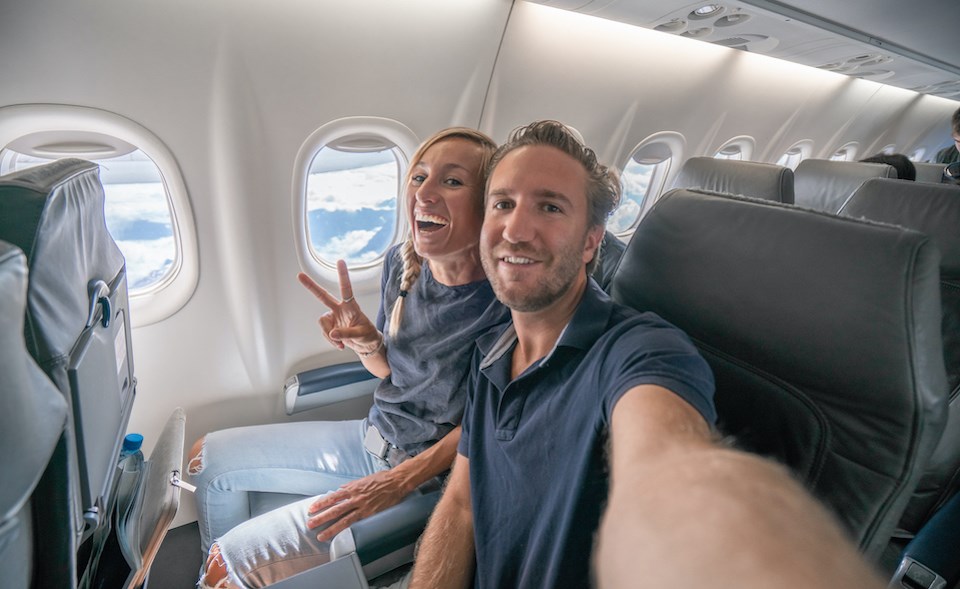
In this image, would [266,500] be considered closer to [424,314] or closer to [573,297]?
[424,314]

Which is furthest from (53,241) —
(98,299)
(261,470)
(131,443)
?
(261,470)

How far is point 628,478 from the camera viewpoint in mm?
608

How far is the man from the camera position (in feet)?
1.43

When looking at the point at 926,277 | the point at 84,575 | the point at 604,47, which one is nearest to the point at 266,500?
the point at 84,575

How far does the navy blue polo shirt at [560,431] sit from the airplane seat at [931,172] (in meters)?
5.04

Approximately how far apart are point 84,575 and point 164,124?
5.44 ft

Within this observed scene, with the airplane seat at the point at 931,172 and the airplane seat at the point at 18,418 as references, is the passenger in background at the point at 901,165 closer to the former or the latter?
the airplane seat at the point at 931,172

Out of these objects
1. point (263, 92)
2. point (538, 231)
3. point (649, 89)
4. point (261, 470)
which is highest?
point (649, 89)

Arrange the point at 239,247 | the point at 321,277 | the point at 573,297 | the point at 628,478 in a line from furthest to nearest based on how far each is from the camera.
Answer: the point at 321,277 → the point at 239,247 → the point at 573,297 → the point at 628,478

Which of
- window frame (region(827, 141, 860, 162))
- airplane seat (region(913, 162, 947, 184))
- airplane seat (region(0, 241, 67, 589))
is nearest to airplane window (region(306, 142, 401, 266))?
airplane seat (region(0, 241, 67, 589))

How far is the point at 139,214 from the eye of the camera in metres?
2.15

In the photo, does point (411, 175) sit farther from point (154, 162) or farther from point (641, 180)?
point (641, 180)

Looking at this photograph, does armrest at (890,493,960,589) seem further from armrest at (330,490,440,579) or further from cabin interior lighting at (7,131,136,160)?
cabin interior lighting at (7,131,136,160)

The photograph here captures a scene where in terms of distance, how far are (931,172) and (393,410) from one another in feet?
18.2
